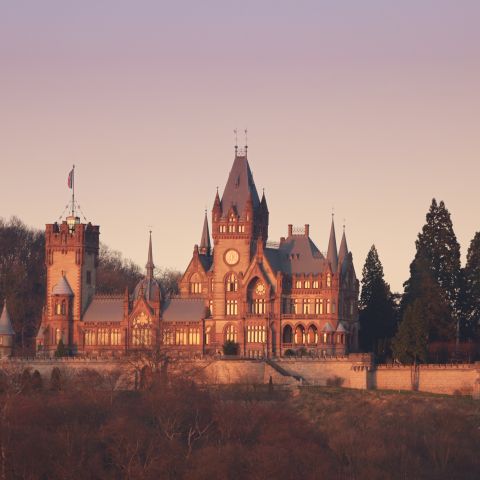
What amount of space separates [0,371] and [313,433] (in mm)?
24136

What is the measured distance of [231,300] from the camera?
481 ft

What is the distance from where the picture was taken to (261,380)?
139625 mm

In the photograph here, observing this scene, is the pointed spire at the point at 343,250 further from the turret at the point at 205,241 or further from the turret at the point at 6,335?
the turret at the point at 6,335

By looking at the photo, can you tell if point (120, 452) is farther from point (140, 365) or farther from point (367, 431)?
point (140, 365)

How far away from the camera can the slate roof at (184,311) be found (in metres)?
147

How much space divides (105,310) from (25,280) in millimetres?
16391

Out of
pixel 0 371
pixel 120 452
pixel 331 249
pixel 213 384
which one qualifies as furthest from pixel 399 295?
pixel 120 452

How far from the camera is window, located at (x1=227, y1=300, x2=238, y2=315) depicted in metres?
146

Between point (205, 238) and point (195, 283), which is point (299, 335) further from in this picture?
point (205, 238)

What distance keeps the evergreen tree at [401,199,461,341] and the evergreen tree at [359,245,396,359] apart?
5.79 feet

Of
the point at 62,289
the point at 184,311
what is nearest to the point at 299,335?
the point at 184,311

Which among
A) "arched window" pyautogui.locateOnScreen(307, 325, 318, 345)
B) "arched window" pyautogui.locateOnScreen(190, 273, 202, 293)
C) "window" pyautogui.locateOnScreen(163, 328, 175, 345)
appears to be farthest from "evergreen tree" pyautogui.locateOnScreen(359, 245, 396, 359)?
"window" pyautogui.locateOnScreen(163, 328, 175, 345)

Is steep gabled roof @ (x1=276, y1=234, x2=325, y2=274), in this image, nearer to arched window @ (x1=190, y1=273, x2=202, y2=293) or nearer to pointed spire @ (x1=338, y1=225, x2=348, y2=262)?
pointed spire @ (x1=338, y1=225, x2=348, y2=262)

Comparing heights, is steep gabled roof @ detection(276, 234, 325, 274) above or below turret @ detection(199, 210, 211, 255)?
below
